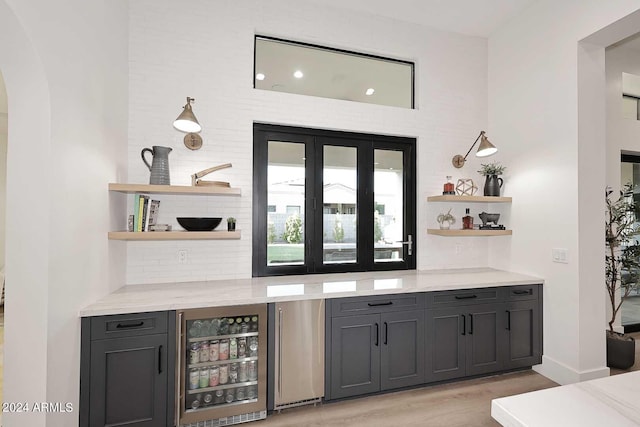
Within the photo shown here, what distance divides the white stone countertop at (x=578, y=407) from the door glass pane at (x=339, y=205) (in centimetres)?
241

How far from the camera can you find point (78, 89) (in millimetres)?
1852

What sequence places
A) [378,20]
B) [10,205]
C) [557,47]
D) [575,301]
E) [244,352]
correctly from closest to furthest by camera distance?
[10,205] < [244,352] < [575,301] < [557,47] < [378,20]

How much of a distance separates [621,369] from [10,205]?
4.86 metres

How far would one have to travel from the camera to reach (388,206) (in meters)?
3.51

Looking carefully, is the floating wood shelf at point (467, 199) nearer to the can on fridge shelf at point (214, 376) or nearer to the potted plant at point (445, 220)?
the potted plant at point (445, 220)

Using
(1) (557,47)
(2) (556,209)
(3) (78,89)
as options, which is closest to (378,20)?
(1) (557,47)

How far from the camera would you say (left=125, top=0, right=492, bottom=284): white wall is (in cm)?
272

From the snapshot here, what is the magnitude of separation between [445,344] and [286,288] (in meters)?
1.46

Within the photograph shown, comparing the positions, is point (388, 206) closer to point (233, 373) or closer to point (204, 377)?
point (233, 373)

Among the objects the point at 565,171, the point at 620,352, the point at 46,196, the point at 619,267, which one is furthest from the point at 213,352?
the point at 619,267

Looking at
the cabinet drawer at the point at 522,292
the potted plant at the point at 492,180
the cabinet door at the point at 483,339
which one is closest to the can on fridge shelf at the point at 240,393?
the cabinet door at the point at 483,339

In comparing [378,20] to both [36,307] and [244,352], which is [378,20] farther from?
[36,307]

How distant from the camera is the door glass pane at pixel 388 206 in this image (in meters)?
3.46

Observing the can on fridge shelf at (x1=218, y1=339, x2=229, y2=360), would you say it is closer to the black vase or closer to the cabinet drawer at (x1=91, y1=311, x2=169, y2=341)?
the cabinet drawer at (x1=91, y1=311, x2=169, y2=341)
